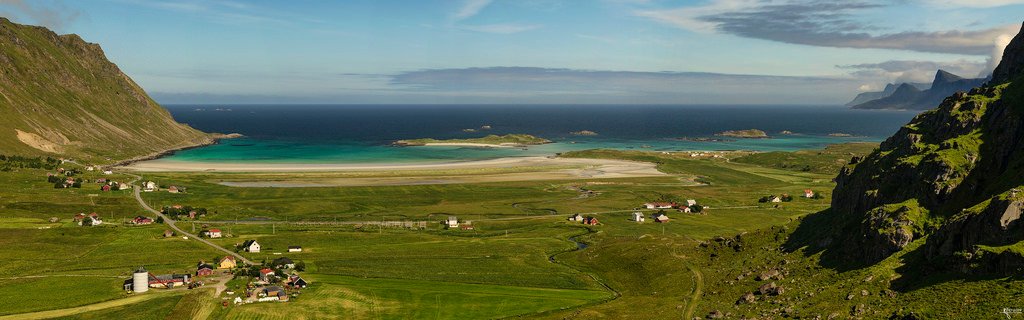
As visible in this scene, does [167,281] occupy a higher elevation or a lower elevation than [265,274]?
lower

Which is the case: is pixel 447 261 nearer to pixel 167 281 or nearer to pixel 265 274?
pixel 265 274

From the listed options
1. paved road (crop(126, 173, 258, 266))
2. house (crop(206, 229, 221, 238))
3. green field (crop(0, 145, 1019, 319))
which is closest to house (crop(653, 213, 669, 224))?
green field (crop(0, 145, 1019, 319))

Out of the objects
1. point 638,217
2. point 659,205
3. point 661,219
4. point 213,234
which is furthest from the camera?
point 659,205

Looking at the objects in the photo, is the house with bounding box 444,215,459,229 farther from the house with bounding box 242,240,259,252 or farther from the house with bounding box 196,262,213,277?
the house with bounding box 196,262,213,277

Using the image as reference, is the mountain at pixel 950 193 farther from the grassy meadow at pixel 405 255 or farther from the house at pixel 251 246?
the house at pixel 251 246

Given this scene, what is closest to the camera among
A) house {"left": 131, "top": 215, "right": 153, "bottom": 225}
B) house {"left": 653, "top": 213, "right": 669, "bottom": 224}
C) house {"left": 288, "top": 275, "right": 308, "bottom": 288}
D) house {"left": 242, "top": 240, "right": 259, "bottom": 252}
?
house {"left": 288, "top": 275, "right": 308, "bottom": 288}

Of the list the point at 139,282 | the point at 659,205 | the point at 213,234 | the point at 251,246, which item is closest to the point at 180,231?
the point at 213,234
